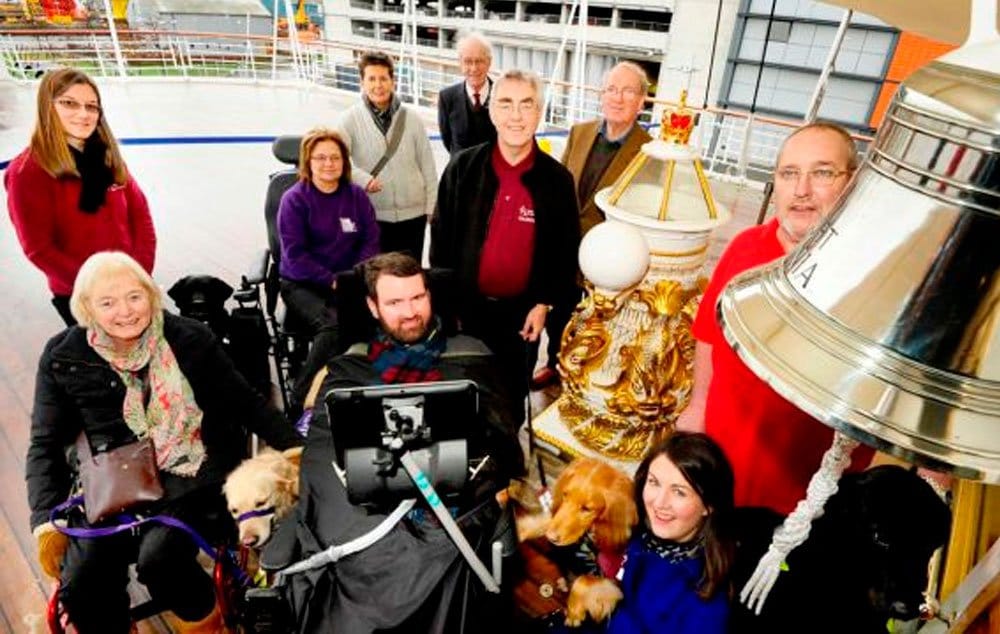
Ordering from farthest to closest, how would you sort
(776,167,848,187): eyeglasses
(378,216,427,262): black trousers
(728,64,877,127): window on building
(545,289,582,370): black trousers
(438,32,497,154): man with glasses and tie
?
(728,64,877,127): window on building < (438,32,497,154): man with glasses and tie < (378,216,427,262): black trousers < (545,289,582,370): black trousers < (776,167,848,187): eyeglasses

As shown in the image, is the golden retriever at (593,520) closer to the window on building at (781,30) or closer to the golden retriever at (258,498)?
the golden retriever at (258,498)

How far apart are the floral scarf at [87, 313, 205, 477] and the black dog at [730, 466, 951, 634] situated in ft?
5.09

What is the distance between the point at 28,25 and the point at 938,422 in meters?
25.8

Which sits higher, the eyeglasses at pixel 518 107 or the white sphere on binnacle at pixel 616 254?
the eyeglasses at pixel 518 107

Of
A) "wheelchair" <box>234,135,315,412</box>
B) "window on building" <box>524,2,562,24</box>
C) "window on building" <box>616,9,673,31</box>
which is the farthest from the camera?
"window on building" <box>524,2,562,24</box>


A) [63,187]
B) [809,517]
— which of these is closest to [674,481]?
[809,517]

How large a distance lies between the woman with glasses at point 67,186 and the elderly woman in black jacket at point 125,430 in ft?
2.42

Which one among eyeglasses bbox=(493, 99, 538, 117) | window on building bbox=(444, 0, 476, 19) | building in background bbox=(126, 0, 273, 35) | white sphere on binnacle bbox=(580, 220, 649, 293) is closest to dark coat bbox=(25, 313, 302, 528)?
white sphere on binnacle bbox=(580, 220, 649, 293)

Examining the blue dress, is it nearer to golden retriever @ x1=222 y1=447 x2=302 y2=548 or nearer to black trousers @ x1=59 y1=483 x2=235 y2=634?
golden retriever @ x1=222 y1=447 x2=302 y2=548

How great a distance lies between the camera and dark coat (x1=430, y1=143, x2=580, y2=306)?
80.5 inches

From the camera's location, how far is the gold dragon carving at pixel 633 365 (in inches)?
64.5

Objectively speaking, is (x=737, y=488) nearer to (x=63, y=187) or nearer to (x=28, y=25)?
(x=63, y=187)

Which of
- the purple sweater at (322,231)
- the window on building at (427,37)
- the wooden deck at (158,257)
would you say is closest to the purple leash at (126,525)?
the wooden deck at (158,257)

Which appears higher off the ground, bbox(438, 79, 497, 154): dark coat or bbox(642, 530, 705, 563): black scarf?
bbox(438, 79, 497, 154): dark coat
